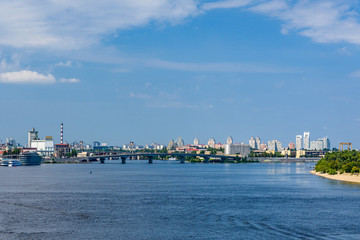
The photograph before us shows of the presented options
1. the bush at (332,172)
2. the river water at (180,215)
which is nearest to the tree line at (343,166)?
the bush at (332,172)

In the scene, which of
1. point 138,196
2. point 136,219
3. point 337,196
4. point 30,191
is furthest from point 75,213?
point 337,196

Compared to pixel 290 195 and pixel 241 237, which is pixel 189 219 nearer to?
pixel 241 237

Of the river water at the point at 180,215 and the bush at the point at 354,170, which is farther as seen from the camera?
the bush at the point at 354,170

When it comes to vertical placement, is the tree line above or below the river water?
above

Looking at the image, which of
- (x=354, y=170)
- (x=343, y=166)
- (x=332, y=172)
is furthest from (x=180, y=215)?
(x=332, y=172)

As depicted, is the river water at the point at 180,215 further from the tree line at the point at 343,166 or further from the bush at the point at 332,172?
the bush at the point at 332,172

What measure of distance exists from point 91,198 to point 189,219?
76.8 feet

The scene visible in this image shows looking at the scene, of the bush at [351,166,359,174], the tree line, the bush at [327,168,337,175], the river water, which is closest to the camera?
the river water

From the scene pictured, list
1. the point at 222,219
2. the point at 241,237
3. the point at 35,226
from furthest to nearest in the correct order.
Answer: the point at 222,219
the point at 35,226
the point at 241,237

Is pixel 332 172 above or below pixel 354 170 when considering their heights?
below

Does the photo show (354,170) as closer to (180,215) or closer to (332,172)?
(332,172)

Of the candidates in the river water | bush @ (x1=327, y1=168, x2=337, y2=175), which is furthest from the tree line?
the river water

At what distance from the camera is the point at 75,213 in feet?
174

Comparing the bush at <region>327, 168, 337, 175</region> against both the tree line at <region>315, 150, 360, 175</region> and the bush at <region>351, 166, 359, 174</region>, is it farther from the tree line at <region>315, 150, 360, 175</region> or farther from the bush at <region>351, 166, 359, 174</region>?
the bush at <region>351, 166, 359, 174</region>
